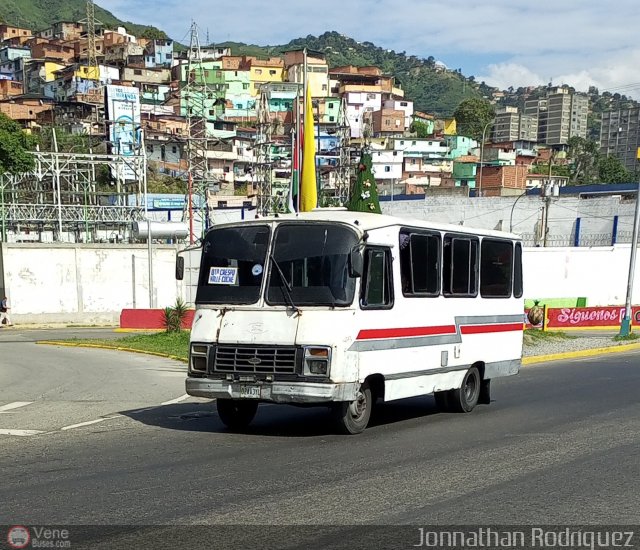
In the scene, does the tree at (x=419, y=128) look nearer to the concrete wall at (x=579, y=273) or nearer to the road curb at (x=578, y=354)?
the concrete wall at (x=579, y=273)

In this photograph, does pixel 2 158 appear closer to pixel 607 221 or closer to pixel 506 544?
pixel 607 221

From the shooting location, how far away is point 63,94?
12681 cm

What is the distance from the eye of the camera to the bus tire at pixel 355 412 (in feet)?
35.2

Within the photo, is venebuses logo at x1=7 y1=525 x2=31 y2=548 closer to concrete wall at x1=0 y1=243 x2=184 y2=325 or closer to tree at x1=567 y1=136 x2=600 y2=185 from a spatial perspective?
concrete wall at x1=0 y1=243 x2=184 y2=325

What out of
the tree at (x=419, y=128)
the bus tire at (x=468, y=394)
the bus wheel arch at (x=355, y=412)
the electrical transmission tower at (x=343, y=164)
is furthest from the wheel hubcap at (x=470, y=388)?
the tree at (x=419, y=128)

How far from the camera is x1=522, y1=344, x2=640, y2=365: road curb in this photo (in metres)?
24.8

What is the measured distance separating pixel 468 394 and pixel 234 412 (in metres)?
4.40

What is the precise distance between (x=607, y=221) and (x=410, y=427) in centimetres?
5254

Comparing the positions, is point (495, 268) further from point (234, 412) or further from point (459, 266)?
point (234, 412)

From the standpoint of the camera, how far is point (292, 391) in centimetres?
1029

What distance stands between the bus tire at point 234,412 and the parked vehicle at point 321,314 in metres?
0.02

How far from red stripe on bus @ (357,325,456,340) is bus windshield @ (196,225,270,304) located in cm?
157

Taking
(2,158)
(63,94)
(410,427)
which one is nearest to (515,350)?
(410,427)

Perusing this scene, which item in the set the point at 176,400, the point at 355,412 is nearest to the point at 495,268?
the point at 355,412
